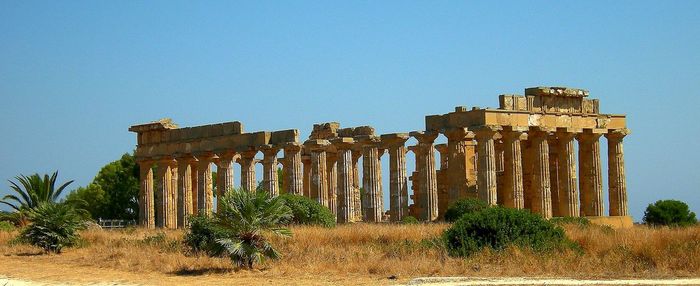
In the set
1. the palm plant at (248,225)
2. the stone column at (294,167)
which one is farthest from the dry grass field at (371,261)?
the stone column at (294,167)

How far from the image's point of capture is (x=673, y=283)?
22656 mm

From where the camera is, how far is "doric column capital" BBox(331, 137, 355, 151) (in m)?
50.9

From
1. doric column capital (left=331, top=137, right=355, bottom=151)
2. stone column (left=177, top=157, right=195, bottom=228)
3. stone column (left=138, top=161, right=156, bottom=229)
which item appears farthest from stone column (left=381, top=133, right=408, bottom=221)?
stone column (left=138, top=161, right=156, bottom=229)

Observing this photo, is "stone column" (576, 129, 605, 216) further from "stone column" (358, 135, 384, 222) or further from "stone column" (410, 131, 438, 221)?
"stone column" (358, 135, 384, 222)

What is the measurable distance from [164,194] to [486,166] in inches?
807

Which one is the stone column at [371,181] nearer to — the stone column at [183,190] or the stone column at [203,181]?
the stone column at [203,181]

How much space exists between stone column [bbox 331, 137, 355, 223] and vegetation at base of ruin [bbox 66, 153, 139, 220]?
29.9 meters

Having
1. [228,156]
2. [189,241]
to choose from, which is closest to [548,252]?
[189,241]

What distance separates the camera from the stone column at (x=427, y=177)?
48.3m

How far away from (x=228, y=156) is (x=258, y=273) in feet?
93.9

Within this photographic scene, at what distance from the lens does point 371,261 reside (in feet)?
91.5

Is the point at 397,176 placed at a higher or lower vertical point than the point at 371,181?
higher

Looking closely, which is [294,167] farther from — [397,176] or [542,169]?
[542,169]

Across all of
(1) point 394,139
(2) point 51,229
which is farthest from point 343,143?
(2) point 51,229
